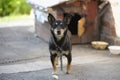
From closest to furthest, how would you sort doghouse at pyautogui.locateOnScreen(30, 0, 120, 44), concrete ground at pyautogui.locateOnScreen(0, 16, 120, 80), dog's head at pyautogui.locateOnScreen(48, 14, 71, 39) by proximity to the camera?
dog's head at pyautogui.locateOnScreen(48, 14, 71, 39) → concrete ground at pyautogui.locateOnScreen(0, 16, 120, 80) → doghouse at pyautogui.locateOnScreen(30, 0, 120, 44)

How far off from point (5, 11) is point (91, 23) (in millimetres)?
7476

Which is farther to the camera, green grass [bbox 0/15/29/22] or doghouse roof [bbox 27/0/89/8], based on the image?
green grass [bbox 0/15/29/22]

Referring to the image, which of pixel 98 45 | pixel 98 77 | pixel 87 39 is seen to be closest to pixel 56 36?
pixel 98 77

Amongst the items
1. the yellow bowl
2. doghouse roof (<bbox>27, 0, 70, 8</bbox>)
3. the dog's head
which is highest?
doghouse roof (<bbox>27, 0, 70, 8</bbox>)

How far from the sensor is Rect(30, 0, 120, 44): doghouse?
10805mm

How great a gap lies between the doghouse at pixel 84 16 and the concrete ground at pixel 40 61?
0.47 m

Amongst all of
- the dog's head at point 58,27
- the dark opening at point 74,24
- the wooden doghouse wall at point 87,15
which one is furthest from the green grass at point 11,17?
the dog's head at point 58,27

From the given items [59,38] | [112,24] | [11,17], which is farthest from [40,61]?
[11,17]

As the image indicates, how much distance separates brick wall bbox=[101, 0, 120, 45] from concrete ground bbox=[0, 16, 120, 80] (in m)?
0.60

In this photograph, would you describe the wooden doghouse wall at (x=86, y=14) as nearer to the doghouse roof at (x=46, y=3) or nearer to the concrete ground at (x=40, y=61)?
the doghouse roof at (x=46, y=3)

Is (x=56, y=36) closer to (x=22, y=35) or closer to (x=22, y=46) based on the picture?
(x=22, y=46)

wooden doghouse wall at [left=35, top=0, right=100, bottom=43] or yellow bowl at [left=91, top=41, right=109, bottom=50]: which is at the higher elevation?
wooden doghouse wall at [left=35, top=0, right=100, bottom=43]

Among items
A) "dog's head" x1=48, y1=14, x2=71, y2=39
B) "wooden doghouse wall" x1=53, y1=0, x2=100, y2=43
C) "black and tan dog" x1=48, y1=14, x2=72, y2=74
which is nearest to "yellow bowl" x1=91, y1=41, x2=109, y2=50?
"wooden doghouse wall" x1=53, y1=0, x2=100, y2=43

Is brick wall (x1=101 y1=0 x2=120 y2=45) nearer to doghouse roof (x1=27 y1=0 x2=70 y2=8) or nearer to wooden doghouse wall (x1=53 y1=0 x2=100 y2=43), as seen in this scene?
wooden doghouse wall (x1=53 y1=0 x2=100 y2=43)
